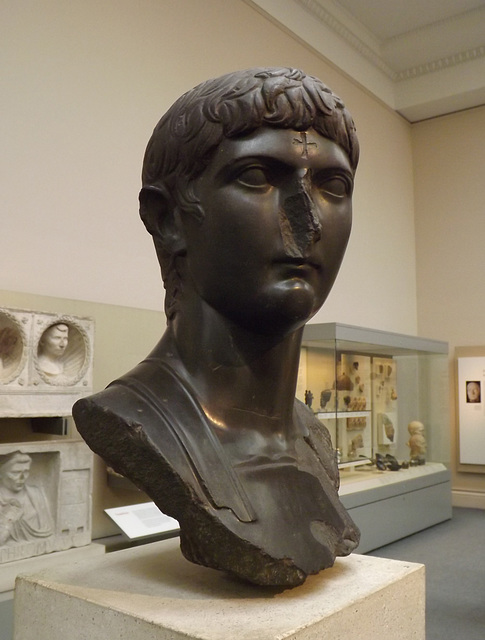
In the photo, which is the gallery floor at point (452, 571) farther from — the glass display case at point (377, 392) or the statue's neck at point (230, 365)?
the statue's neck at point (230, 365)

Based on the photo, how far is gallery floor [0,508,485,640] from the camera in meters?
3.78

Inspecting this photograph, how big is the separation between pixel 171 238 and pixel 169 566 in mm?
1079

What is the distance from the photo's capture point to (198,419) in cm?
198

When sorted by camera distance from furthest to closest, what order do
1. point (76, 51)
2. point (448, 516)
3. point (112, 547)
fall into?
point (448, 516) < point (76, 51) < point (112, 547)

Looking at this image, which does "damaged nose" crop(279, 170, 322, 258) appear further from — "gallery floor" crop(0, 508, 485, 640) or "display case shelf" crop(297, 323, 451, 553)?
"display case shelf" crop(297, 323, 451, 553)

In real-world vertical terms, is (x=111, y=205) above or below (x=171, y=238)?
above

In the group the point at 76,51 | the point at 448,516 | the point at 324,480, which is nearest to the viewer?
the point at 324,480

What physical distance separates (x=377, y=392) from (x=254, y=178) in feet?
14.5

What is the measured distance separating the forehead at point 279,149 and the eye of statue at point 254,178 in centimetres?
3

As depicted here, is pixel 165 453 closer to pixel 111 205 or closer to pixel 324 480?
pixel 324 480

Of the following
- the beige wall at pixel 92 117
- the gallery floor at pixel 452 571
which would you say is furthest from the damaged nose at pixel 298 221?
the gallery floor at pixel 452 571

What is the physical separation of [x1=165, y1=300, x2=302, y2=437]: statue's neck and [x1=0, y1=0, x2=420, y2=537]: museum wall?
2.08m

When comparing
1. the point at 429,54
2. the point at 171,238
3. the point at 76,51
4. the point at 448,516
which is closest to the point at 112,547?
the point at 171,238

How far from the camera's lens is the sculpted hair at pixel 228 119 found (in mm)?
1884
